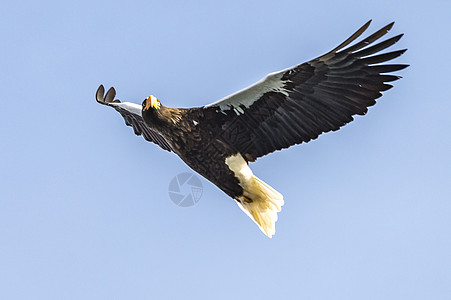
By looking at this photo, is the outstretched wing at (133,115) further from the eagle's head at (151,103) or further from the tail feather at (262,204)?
the tail feather at (262,204)

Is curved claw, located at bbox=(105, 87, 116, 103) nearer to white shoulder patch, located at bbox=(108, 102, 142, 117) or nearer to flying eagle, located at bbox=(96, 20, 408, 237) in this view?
white shoulder patch, located at bbox=(108, 102, 142, 117)

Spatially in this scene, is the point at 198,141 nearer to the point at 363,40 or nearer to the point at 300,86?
the point at 300,86

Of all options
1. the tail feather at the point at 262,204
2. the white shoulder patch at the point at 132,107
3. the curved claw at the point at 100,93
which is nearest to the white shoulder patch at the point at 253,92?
the tail feather at the point at 262,204

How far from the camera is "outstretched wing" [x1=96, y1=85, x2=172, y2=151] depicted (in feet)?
29.0

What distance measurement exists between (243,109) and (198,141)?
21.1 inches

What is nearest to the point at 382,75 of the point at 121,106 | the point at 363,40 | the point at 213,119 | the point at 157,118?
the point at 363,40

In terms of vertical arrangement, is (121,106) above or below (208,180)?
above

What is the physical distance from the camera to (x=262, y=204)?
339 inches

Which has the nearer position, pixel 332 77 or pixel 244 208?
pixel 332 77

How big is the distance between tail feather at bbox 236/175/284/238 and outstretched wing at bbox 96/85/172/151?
106 cm

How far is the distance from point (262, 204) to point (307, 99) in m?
1.41

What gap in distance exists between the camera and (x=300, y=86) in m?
7.64

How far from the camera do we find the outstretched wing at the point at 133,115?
8.84 metres

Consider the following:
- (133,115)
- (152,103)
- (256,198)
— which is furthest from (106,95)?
(256,198)
